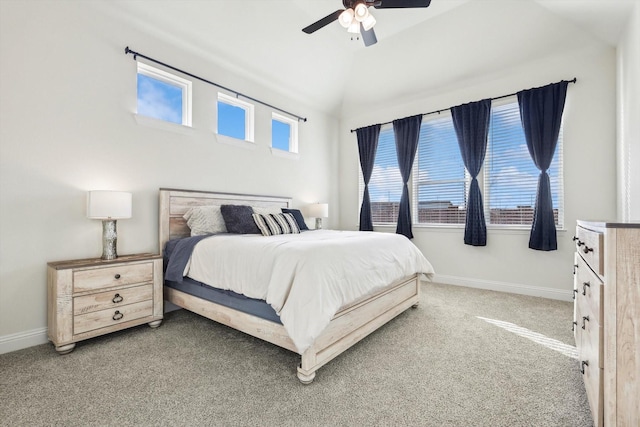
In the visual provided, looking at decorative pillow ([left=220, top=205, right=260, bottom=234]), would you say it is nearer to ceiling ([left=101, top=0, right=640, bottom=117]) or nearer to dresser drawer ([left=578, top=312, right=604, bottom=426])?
ceiling ([left=101, top=0, right=640, bottom=117])

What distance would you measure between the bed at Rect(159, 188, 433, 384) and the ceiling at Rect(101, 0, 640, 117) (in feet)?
5.26

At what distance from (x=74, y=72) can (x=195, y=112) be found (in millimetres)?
1108

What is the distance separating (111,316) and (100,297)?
0.18 metres

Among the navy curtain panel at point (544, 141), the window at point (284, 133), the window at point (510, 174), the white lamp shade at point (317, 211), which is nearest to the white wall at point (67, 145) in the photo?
the window at point (284, 133)

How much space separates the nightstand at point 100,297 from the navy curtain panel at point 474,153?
3.81 metres

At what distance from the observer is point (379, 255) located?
237cm

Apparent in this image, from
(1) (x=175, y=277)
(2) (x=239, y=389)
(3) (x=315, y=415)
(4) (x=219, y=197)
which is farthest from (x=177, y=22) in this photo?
(3) (x=315, y=415)

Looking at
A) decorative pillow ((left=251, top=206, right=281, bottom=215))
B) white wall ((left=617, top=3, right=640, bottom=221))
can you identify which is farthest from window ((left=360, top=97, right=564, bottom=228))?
decorative pillow ((left=251, top=206, right=281, bottom=215))

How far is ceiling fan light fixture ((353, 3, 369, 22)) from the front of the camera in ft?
7.74

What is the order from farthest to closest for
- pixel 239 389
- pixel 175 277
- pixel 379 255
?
pixel 175 277, pixel 379 255, pixel 239 389

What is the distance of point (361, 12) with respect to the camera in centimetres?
239

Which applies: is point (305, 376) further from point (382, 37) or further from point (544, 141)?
point (382, 37)

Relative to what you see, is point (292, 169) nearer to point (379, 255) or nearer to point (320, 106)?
point (320, 106)

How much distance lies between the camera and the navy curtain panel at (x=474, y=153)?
12.7 ft
